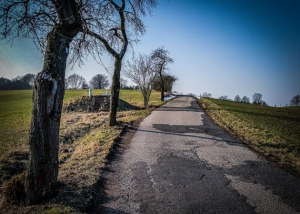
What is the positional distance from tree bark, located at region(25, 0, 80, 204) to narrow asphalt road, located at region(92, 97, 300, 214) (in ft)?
3.88

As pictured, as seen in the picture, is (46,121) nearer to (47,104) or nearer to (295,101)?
(47,104)

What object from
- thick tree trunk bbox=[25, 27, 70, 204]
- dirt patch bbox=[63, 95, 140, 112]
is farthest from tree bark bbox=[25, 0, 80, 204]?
dirt patch bbox=[63, 95, 140, 112]

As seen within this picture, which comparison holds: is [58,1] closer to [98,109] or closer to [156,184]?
[156,184]

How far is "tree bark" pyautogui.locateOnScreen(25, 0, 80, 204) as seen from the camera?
3182mm

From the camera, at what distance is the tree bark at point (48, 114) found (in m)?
3.18

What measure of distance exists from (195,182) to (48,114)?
144 inches

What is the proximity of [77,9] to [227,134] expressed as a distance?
8259 mm

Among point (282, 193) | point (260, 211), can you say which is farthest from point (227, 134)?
point (260, 211)

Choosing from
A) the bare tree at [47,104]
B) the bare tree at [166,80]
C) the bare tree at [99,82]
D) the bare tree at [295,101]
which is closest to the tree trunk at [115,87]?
the bare tree at [47,104]

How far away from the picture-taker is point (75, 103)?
61.8ft

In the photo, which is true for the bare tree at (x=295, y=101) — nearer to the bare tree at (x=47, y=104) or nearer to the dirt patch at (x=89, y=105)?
the dirt patch at (x=89, y=105)

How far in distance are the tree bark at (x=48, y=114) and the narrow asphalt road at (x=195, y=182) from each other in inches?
46.5

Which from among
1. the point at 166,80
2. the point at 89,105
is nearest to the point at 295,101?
the point at 166,80

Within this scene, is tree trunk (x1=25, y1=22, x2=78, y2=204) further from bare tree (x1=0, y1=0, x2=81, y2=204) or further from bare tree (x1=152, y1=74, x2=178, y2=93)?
bare tree (x1=152, y1=74, x2=178, y2=93)
